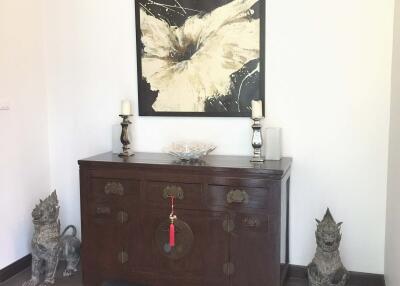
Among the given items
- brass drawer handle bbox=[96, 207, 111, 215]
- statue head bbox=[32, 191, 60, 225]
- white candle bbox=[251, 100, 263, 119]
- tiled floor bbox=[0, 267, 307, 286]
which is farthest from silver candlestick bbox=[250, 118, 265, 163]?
statue head bbox=[32, 191, 60, 225]

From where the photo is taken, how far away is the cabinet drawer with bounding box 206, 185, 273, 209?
2.46m

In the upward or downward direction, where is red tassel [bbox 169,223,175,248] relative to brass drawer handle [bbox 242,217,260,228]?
downward

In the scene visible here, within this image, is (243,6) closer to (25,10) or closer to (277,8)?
(277,8)

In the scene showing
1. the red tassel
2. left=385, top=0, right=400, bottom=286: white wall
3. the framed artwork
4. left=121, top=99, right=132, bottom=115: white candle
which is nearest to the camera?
left=385, top=0, right=400, bottom=286: white wall

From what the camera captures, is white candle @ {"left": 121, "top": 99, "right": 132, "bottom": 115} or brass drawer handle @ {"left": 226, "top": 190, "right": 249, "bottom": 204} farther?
white candle @ {"left": 121, "top": 99, "right": 132, "bottom": 115}

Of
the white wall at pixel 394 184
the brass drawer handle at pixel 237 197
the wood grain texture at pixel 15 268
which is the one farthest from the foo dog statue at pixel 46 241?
the white wall at pixel 394 184

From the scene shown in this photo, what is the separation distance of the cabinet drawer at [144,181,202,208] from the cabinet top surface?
0.12 meters

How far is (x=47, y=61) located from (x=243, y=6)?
1563 mm

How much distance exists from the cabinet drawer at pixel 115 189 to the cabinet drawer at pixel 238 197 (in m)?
0.48

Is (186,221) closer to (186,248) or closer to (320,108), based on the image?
(186,248)

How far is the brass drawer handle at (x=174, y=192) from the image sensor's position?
260 cm

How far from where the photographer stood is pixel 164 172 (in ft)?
8.57

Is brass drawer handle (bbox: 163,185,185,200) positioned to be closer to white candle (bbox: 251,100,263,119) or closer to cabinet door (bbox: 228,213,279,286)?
cabinet door (bbox: 228,213,279,286)

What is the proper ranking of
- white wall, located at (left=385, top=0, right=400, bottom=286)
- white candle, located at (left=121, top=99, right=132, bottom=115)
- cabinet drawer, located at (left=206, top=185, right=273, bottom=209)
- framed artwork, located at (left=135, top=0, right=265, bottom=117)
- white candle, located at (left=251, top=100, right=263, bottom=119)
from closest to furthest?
white wall, located at (left=385, top=0, right=400, bottom=286), cabinet drawer, located at (left=206, top=185, right=273, bottom=209), white candle, located at (left=251, top=100, right=263, bottom=119), framed artwork, located at (left=135, top=0, right=265, bottom=117), white candle, located at (left=121, top=99, right=132, bottom=115)
